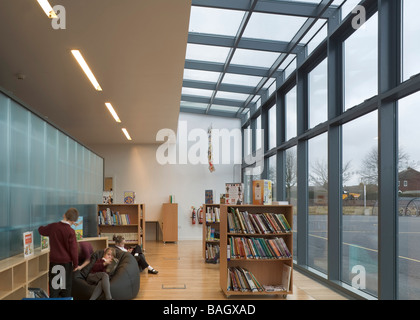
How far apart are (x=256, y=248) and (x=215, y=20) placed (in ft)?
13.9

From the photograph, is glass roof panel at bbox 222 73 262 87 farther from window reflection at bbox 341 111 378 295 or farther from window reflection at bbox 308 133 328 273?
window reflection at bbox 341 111 378 295

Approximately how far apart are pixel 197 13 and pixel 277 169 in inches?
171

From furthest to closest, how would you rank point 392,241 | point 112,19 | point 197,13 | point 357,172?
point 197,13
point 357,172
point 392,241
point 112,19

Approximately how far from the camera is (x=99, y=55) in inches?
224

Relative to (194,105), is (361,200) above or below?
below

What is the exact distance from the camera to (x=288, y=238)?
20.3 feet

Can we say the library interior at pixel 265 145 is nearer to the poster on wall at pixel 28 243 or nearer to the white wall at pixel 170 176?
the poster on wall at pixel 28 243

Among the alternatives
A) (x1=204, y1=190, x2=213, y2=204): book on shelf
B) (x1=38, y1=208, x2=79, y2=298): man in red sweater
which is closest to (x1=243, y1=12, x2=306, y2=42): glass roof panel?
(x1=204, y1=190, x2=213, y2=204): book on shelf

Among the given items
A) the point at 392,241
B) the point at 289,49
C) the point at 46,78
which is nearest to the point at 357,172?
the point at 392,241

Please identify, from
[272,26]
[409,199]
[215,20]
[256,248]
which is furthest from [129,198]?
[409,199]

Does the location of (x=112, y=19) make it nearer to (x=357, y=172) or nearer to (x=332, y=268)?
(x=357, y=172)

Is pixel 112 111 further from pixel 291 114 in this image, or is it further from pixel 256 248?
pixel 256 248

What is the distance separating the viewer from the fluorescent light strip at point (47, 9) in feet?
13.3

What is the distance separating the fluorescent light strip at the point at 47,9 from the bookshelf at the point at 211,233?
6.58 meters
